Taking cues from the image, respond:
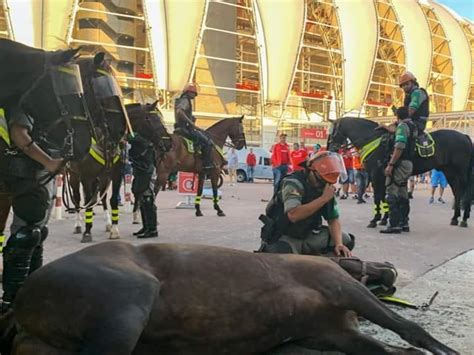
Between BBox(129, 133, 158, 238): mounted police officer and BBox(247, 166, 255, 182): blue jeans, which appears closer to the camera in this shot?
BBox(129, 133, 158, 238): mounted police officer

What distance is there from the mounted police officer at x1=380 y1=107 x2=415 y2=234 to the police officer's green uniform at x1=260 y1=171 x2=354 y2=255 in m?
5.34

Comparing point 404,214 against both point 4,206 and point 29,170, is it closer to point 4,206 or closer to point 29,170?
point 4,206

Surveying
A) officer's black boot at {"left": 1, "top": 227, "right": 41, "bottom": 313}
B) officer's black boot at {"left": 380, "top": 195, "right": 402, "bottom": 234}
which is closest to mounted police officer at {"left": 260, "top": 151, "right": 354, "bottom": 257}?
officer's black boot at {"left": 1, "top": 227, "right": 41, "bottom": 313}

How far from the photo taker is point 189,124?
459 inches

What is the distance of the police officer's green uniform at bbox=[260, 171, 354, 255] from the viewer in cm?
486

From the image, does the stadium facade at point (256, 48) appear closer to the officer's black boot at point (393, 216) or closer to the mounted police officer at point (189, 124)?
the mounted police officer at point (189, 124)

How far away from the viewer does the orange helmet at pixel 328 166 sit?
183 inches

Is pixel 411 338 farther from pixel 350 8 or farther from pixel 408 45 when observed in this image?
pixel 408 45

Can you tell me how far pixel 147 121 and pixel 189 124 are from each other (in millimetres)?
2345

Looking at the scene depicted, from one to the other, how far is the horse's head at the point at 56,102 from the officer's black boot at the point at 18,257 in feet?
2.23

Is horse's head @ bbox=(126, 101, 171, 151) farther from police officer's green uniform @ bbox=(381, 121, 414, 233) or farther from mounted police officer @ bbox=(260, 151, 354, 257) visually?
mounted police officer @ bbox=(260, 151, 354, 257)

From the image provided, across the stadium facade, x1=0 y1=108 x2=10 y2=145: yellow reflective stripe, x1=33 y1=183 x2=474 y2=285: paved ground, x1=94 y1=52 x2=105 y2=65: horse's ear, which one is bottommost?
x1=33 y1=183 x2=474 y2=285: paved ground

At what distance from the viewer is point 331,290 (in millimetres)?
3293

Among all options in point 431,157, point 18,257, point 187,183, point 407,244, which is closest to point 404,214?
point 431,157
